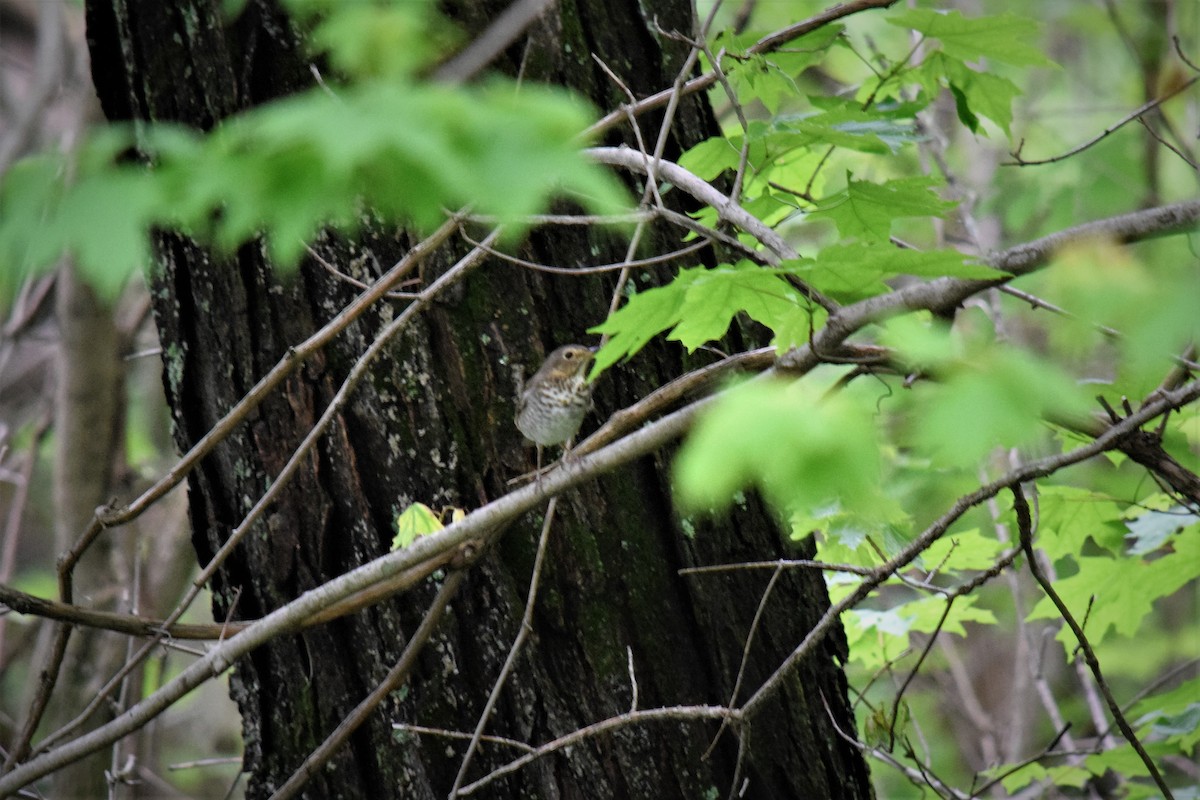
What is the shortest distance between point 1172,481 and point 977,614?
120cm

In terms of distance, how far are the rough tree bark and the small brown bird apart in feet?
0.17

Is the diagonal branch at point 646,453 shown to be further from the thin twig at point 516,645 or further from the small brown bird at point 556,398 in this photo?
the small brown bird at point 556,398

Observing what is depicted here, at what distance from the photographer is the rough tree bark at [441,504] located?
2.28 metres

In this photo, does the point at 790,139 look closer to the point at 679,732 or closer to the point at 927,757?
the point at 679,732

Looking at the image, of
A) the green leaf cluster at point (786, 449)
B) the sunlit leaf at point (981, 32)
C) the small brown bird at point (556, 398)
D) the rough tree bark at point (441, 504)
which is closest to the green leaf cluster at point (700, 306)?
the green leaf cluster at point (786, 449)

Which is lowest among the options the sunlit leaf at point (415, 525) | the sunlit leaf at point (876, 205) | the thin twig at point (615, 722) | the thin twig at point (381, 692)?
the thin twig at point (615, 722)

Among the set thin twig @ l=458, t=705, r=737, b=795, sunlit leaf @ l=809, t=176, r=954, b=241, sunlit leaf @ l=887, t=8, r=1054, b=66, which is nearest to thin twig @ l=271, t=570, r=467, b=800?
thin twig @ l=458, t=705, r=737, b=795

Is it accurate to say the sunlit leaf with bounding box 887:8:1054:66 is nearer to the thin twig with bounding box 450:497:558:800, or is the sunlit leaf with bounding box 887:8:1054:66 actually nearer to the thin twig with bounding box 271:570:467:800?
the thin twig with bounding box 450:497:558:800

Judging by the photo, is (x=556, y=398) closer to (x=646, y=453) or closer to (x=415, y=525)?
(x=415, y=525)

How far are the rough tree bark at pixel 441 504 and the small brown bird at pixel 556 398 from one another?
0.17ft

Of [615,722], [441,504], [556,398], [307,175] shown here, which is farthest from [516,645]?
[307,175]

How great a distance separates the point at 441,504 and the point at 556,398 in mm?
335

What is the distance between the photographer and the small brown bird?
224cm

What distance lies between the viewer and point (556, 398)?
2.26 m
